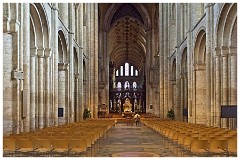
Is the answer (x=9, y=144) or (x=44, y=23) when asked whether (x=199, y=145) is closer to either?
(x=9, y=144)

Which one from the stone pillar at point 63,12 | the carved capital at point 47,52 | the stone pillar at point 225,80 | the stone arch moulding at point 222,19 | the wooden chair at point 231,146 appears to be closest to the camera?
the wooden chair at point 231,146

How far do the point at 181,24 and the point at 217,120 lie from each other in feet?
47.5

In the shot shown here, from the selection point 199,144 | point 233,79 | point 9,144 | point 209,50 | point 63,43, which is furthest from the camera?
point 63,43

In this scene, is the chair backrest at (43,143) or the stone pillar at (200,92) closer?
the chair backrest at (43,143)

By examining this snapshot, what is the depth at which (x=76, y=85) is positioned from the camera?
3597 cm

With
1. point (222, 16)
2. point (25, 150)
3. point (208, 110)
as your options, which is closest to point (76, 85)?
point (208, 110)

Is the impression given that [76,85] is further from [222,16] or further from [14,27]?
Result: [14,27]

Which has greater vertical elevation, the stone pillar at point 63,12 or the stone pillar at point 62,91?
the stone pillar at point 63,12

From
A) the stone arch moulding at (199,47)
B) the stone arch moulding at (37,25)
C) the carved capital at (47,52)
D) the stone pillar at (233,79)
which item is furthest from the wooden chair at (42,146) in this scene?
the stone arch moulding at (199,47)

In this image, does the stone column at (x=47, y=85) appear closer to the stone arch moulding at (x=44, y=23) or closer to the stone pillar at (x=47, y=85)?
the stone pillar at (x=47, y=85)

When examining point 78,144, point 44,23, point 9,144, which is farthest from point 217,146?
point 44,23

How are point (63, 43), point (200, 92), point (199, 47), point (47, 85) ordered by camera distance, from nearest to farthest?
point (47, 85), point (199, 47), point (63, 43), point (200, 92)

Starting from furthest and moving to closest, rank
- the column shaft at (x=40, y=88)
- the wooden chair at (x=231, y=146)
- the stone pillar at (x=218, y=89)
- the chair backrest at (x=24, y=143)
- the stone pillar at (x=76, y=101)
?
the stone pillar at (x=76, y=101) < the stone pillar at (x=218, y=89) < the column shaft at (x=40, y=88) < the chair backrest at (x=24, y=143) < the wooden chair at (x=231, y=146)

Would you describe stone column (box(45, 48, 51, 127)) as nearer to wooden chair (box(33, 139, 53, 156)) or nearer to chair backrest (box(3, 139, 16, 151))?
wooden chair (box(33, 139, 53, 156))
